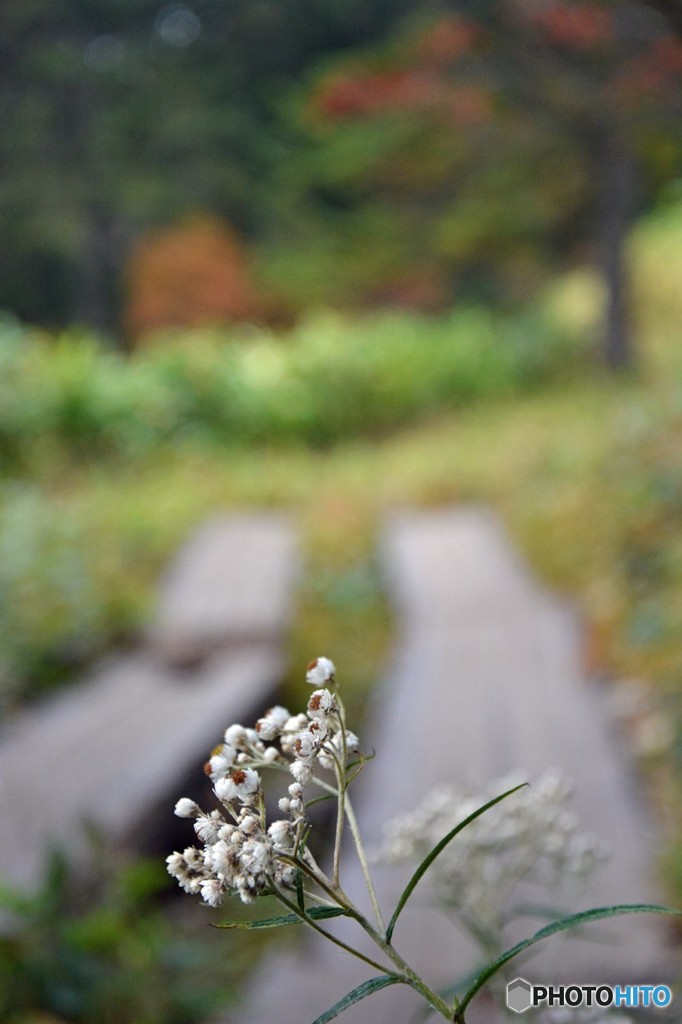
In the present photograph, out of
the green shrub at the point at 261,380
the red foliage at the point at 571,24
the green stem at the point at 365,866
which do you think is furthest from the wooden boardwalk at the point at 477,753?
the red foliage at the point at 571,24

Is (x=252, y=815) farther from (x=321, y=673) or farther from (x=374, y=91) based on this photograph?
(x=374, y=91)

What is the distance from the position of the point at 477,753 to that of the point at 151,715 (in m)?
0.69

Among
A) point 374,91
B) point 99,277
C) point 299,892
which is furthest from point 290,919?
point 99,277

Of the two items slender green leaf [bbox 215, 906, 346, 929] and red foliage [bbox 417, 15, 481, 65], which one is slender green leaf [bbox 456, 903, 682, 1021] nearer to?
slender green leaf [bbox 215, 906, 346, 929]

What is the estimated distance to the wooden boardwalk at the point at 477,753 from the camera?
0.83 metres

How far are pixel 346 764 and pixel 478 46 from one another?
4.57 meters

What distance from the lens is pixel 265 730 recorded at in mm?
297

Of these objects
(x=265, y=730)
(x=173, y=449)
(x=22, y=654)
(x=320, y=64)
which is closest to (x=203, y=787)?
(x=22, y=654)

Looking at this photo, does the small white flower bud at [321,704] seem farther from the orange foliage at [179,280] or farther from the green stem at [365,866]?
the orange foliage at [179,280]

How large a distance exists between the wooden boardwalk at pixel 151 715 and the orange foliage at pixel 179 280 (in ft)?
12.0

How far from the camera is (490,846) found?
458 millimetres

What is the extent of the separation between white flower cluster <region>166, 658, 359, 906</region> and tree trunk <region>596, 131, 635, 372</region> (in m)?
5.46

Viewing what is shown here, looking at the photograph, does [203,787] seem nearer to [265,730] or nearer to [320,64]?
[265,730]

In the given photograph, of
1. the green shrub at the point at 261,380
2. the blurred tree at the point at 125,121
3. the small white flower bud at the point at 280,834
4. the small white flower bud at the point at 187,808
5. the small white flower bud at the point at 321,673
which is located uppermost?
the blurred tree at the point at 125,121
